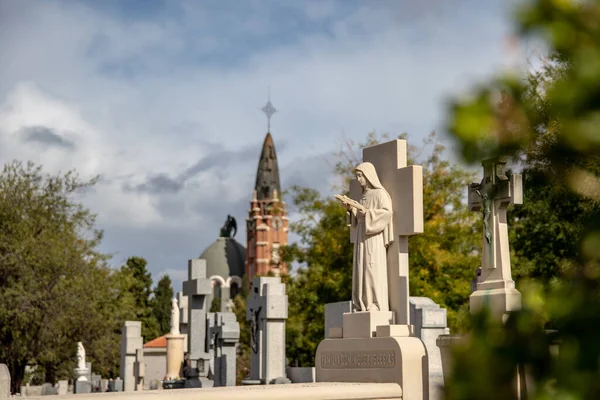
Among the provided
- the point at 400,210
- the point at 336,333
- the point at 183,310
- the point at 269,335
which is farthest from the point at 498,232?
the point at 183,310

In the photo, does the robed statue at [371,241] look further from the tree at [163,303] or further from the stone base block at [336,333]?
the tree at [163,303]

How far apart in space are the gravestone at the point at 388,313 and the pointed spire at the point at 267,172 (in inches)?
4050

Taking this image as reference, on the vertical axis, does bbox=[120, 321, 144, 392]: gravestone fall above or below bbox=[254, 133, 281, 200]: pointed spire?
below

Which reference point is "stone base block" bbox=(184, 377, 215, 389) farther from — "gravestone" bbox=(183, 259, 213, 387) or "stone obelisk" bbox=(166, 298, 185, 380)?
"stone obelisk" bbox=(166, 298, 185, 380)

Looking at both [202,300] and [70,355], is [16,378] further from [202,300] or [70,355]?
[202,300]

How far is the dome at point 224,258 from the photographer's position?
112750mm

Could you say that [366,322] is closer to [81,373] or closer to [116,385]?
[81,373]

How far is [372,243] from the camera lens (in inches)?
388

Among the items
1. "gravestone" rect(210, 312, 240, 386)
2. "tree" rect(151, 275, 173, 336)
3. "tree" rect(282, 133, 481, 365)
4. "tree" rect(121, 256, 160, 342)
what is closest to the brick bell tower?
"tree" rect(151, 275, 173, 336)

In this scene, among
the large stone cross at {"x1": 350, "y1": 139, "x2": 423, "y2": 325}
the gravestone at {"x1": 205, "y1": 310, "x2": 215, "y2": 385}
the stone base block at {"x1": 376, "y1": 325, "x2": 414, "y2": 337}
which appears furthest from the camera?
the gravestone at {"x1": 205, "y1": 310, "x2": 215, "y2": 385}

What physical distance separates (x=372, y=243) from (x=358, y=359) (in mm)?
1309

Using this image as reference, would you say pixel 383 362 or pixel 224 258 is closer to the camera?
pixel 383 362

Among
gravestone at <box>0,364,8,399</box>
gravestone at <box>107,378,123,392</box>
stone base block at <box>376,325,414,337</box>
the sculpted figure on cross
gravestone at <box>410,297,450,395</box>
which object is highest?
the sculpted figure on cross

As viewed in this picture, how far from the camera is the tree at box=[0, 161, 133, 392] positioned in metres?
25.8
